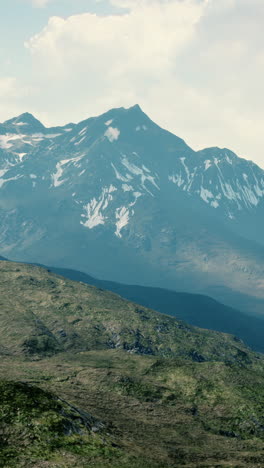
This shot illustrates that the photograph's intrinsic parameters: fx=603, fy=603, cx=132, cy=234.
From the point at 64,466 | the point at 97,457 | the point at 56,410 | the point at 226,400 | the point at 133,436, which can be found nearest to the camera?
the point at 64,466

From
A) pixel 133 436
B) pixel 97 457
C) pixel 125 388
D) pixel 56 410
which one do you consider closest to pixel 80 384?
pixel 125 388

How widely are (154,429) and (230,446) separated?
12.8 meters

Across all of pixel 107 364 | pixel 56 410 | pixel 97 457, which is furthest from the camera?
pixel 107 364

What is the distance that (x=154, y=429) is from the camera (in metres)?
101

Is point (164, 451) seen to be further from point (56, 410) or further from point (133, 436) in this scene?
point (56, 410)

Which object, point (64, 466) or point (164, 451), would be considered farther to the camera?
point (164, 451)

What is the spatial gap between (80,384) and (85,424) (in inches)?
1932

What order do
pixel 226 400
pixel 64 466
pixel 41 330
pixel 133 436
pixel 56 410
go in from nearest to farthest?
pixel 64 466 < pixel 56 410 < pixel 133 436 < pixel 226 400 < pixel 41 330

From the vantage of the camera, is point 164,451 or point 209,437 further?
point 209,437

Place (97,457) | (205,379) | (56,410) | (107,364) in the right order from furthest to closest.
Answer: (107,364) < (205,379) < (56,410) < (97,457)

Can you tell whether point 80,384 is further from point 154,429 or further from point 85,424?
point 85,424

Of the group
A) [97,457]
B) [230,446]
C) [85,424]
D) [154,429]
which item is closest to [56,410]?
[85,424]

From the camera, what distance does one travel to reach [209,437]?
10275cm

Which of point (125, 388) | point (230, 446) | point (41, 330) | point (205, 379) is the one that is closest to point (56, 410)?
point (230, 446)
